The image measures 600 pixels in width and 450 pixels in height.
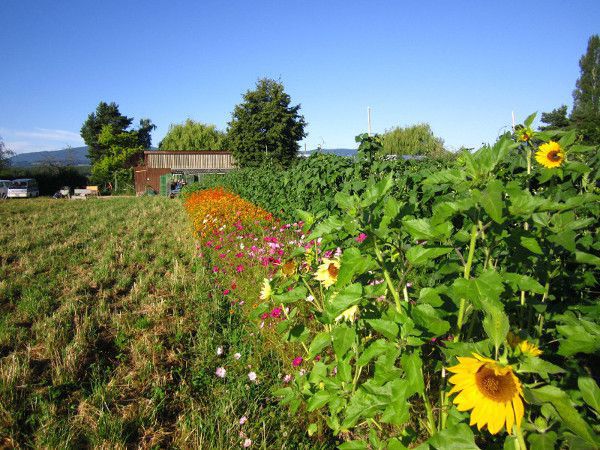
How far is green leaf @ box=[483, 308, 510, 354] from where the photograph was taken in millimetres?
946

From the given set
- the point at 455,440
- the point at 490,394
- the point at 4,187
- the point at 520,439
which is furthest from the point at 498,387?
the point at 4,187

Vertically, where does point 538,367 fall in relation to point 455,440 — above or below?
above

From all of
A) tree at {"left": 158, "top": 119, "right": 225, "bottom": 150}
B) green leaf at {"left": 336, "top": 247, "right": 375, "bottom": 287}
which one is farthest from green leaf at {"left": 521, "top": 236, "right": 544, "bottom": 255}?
tree at {"left": 158, "top": 119, "right": 225, "bottom": 150}

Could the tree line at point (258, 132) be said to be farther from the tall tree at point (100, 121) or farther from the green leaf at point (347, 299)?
the green leaf at point (347, 299)

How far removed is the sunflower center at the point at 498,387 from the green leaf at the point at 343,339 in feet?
1.58

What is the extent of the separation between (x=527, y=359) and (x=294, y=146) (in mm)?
36465

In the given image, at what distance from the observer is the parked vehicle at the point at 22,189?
106 ft

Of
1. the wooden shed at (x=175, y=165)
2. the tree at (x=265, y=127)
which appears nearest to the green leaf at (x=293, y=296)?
the tree at (x=265, y=127)

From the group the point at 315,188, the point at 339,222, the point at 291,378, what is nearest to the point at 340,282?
the point at 339,222

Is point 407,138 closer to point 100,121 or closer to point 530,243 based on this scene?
point 100,121

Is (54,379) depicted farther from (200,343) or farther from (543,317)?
(543,317)

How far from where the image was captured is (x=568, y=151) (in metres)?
1.91

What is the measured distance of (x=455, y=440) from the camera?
109cm

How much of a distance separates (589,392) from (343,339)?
2.32ft
